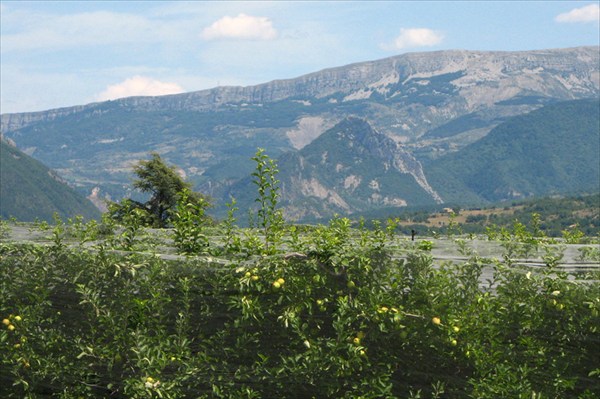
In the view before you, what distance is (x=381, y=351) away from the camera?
25.0ft

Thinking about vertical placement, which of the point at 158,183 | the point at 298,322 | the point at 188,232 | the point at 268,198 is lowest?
the point at 158,183

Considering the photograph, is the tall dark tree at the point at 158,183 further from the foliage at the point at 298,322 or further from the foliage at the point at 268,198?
the foliage at the point at 268,198

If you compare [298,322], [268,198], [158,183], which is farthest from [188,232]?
[158,183]

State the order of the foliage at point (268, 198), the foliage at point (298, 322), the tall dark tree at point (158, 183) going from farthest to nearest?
the tall dark tree at point (158, 183) < the foliage at point (268, 198) < the foliage at point (298, 322)

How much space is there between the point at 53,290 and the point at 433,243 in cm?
420

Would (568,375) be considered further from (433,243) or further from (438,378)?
(433,243)

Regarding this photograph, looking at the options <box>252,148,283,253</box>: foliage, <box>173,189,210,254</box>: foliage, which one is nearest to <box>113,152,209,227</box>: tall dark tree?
<box>173,189,210,254</box>: foliage

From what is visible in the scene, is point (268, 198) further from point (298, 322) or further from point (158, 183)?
point (158, 183)

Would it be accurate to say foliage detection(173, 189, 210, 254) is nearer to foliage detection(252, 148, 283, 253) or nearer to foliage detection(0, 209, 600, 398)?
foliage detection(0, 209, 600, 398)

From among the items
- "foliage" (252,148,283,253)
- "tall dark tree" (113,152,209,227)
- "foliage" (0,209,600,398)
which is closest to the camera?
"foliage" (0,209,600,398)

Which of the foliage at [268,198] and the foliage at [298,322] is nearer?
the foliage at [298,322]

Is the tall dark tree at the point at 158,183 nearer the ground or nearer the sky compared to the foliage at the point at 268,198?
nearer the ground

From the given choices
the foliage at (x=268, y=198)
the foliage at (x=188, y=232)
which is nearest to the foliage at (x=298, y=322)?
the foliage at (x=188, y=232)

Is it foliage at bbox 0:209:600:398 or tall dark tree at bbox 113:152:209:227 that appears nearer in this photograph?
foliage at bbox 0:209:600:398
